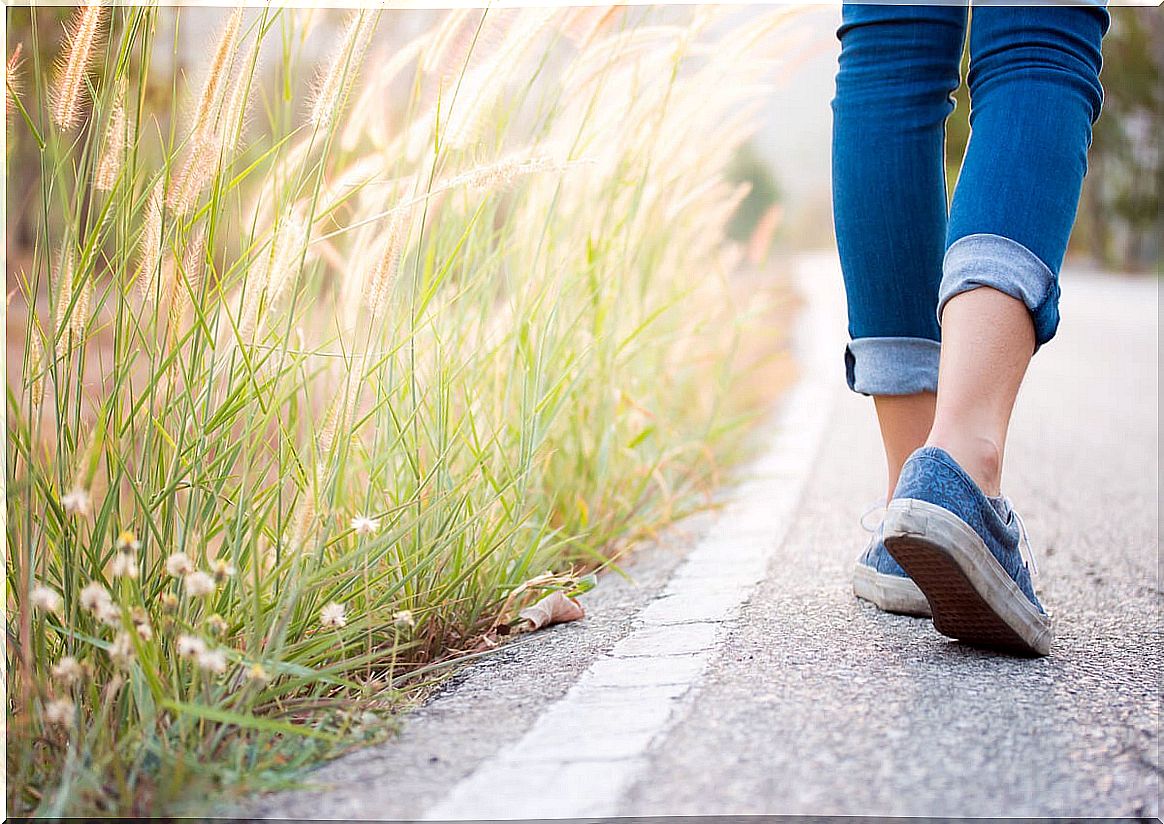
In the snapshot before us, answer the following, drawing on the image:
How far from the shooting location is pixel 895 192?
128cm

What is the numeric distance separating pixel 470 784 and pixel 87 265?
55cm

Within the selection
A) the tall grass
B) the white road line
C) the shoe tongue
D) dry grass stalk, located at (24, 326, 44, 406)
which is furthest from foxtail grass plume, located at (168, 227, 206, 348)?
the shoe tongue

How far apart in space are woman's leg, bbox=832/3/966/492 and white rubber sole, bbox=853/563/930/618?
125mm

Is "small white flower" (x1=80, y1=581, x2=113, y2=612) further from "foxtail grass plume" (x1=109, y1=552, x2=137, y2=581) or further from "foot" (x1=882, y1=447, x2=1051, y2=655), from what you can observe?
"foot" (x1=882, y1=447, x2=1051, y2=655)

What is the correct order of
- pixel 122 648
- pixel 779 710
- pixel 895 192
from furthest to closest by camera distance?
pixel 895 192, pixel 779 710, pixel 122 648

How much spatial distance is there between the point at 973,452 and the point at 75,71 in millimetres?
886

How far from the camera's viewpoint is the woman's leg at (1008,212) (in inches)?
42.3

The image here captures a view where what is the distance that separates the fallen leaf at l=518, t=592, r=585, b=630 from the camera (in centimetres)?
131

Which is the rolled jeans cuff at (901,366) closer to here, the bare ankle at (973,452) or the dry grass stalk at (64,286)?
the bare ankle at (973,452)

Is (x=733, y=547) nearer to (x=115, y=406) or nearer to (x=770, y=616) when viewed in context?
(x=770, y=616)

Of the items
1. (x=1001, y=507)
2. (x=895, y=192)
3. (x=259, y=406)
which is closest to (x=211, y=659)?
(x=259, y=406)

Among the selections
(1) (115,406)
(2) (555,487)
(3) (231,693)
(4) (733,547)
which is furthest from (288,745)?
(4) (733,547)

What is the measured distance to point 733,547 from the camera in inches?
68.4

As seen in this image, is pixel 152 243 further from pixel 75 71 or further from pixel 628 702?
pixel 628 702
